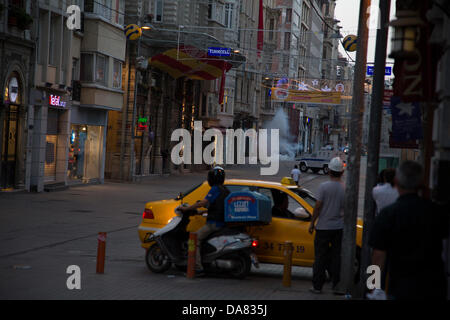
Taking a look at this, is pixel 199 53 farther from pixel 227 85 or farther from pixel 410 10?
pixel 410 10

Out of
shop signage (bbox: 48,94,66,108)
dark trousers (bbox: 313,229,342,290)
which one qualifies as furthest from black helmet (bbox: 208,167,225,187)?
shop signage (bbox: 48,94,66,108)

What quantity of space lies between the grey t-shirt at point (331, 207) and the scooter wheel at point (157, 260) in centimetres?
259

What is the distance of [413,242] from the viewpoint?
5.37 m

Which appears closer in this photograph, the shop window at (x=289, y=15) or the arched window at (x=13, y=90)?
the arched window at (x=13, y=90)

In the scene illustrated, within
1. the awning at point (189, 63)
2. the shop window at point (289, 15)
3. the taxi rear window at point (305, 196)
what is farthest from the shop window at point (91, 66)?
the shop window at point (289, 15)

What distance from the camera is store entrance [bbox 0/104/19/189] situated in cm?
2541

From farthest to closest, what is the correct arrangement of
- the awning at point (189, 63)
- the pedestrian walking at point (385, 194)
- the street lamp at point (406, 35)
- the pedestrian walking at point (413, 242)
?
the awning at point (189, 63), the pedestrian walking at point (385, 194), the street lamp at point (406, 35), the pedestrian walking at point (413, 242)

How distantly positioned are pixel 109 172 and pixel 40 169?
9.65 m

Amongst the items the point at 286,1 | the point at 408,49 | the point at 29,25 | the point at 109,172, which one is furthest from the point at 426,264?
the point at 286,1

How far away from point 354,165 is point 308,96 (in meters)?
29.8

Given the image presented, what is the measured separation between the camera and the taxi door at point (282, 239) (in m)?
11.1

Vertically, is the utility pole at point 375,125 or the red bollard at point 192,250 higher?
the utility pole at point 375,125

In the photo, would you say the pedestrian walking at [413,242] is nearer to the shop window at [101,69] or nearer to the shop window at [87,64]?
the shop window at [87,64]

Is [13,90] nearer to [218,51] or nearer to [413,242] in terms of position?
[218,51]
